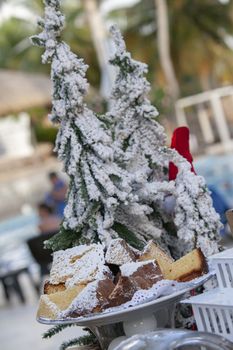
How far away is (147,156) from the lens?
191 centimetres

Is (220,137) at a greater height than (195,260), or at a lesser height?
greater

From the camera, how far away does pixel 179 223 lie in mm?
1787

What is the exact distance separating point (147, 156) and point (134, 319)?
45 centimetres

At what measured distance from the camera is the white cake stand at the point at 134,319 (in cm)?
153

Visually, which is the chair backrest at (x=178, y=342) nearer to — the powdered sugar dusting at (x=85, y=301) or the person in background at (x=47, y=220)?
the powdered sugar dusting at (x=85, y=301)

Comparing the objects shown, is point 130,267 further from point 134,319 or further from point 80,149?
point 80,149

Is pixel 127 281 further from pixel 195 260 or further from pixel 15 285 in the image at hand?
pixel 15 285

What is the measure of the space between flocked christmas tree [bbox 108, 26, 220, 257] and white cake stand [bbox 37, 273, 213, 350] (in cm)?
21

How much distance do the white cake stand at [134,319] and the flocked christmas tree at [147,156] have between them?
0.68 ft

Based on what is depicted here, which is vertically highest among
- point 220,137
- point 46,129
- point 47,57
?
point 46,129

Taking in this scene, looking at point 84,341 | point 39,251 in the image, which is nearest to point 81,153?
point 84,341

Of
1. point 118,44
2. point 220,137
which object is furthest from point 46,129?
point 118,44

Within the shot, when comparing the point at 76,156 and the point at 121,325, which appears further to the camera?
the point at 76,156

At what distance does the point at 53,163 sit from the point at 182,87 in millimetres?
17950
